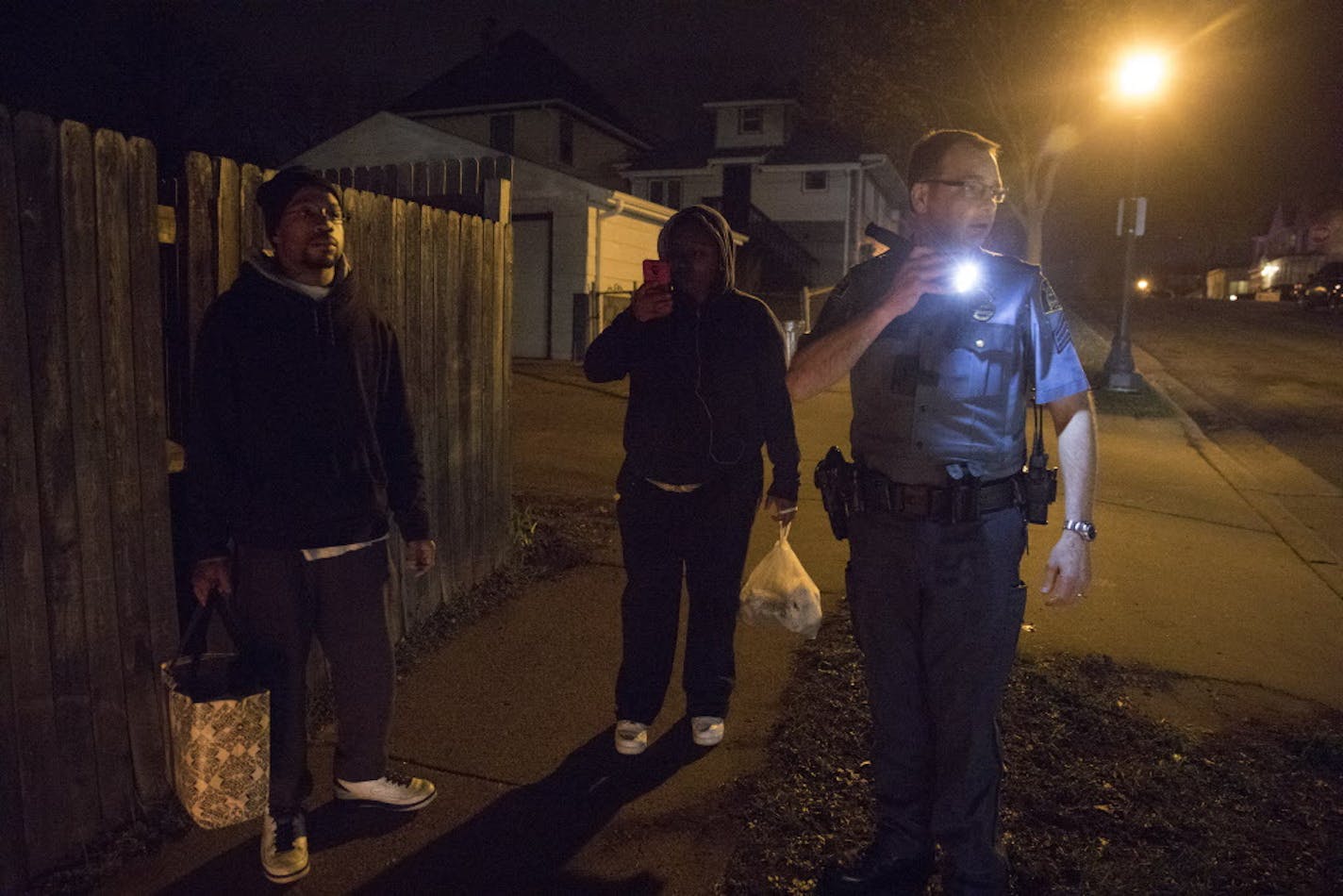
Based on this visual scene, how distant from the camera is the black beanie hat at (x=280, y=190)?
112 inches

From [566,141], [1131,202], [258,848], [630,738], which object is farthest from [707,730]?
[566,141]

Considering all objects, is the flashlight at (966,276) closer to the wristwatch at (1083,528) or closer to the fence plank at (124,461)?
the wristwatch at (1083,528)

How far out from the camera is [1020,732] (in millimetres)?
3760

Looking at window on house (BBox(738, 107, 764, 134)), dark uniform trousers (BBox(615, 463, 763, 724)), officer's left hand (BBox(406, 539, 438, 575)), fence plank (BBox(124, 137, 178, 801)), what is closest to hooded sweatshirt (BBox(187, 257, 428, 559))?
officer's left hand (BBox(406, 539, 438, 575))

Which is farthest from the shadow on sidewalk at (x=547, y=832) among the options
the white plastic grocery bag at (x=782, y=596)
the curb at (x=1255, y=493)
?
the curb at (x=1255, y=493)

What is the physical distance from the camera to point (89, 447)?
286cm

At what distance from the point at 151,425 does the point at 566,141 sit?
25.9 metres

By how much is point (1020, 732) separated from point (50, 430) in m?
3.39

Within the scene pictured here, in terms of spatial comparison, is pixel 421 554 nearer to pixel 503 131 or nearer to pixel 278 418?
pixel 278 418

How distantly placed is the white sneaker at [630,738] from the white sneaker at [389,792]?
0.70 m

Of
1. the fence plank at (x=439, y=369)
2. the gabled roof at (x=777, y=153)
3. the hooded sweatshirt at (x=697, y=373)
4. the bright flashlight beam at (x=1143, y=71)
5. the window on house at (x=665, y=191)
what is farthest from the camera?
the window on house at (x=665, y=191)

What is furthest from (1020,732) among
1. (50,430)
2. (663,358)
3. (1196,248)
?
(1196,248)

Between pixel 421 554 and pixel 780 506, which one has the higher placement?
pixel 780 506

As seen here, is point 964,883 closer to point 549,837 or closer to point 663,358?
point 549,837
